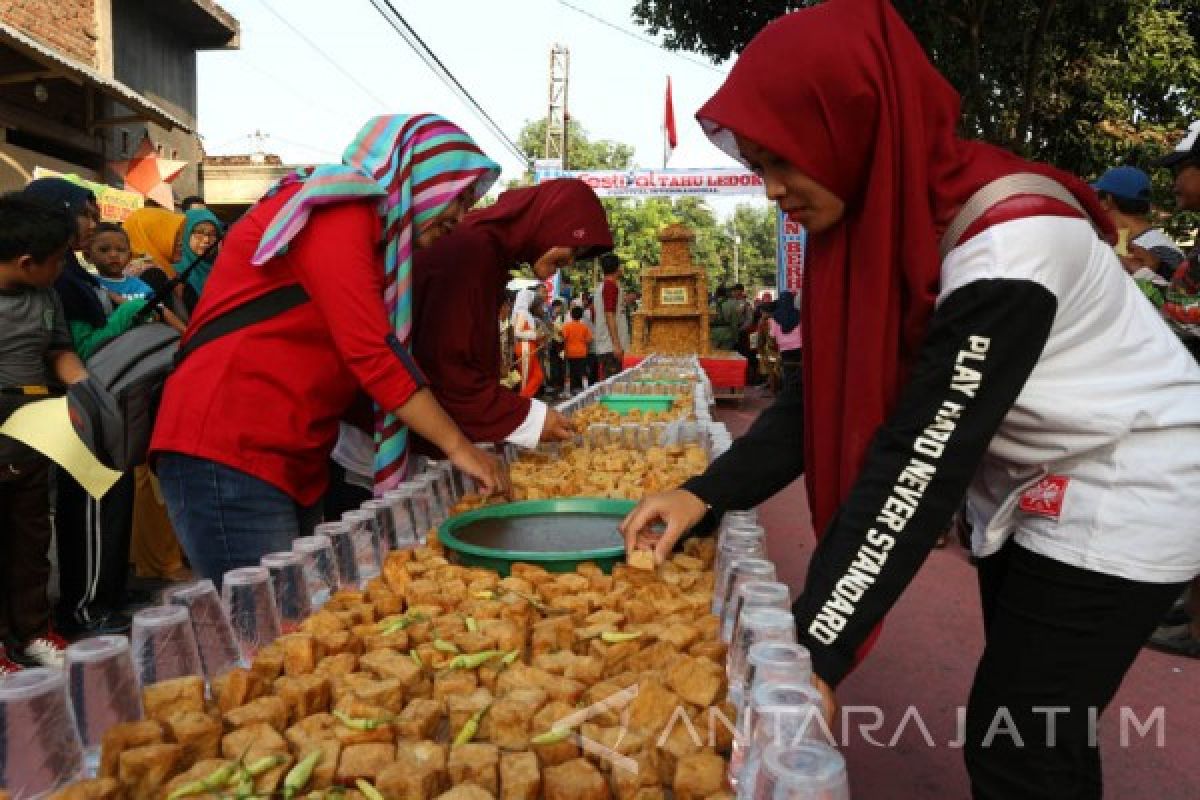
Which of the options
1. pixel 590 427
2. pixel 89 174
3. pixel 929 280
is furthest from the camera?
pixel 89 174

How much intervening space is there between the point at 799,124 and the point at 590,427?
1.85 meters

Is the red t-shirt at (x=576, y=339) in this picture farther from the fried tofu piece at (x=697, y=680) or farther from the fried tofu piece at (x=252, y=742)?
the fried tofu piece at (x=252, y=742)

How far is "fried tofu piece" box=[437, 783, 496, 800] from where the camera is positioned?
0.80 metres

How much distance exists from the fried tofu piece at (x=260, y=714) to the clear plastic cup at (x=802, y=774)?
55 cm

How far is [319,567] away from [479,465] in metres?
0.49

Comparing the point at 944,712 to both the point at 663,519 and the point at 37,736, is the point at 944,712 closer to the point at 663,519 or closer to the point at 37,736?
the point at 663,519

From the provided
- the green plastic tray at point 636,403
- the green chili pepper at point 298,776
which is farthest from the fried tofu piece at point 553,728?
the green plastic tray at point 636,403

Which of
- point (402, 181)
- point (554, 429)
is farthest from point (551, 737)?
point (554, 429)

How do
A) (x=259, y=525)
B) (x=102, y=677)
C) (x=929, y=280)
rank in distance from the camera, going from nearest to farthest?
(x=102, y=677) → (x=929, y=280) → (x=259, y=525)

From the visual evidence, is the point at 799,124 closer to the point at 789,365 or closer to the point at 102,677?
the point at 102,677

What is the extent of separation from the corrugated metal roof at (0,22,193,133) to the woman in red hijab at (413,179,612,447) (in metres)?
7.03

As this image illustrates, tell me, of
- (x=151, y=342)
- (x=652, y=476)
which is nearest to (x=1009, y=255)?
(x=652, y=476)

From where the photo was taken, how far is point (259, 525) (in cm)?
171

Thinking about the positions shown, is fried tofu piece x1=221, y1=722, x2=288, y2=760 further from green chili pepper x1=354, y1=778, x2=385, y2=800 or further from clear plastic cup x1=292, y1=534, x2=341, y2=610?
clear plastic cup x1=292, y1=534, x2=341, y2=610
